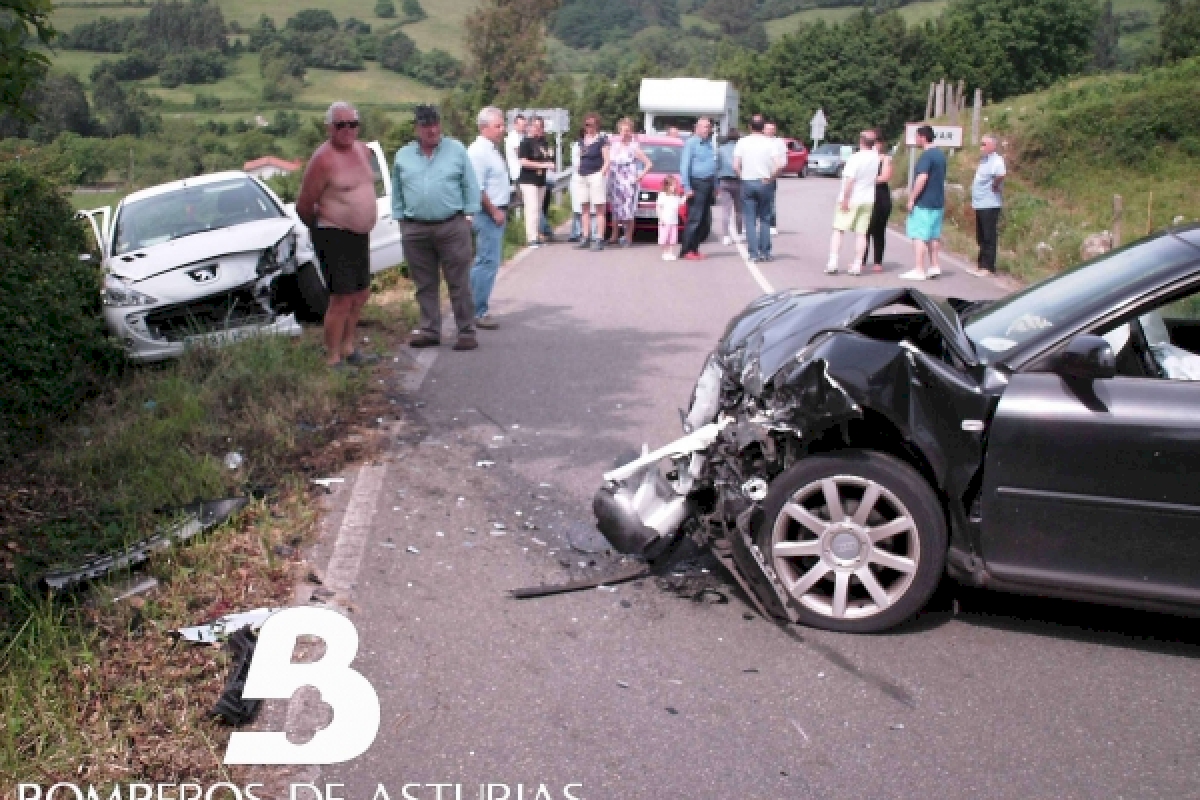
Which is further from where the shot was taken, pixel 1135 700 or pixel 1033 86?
pixel 1033 86

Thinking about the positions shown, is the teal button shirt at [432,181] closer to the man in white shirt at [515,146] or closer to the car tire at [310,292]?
the car tire at [310,292]

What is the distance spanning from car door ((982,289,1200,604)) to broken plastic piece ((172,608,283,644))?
9.03ft

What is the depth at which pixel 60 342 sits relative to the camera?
25.2 feet

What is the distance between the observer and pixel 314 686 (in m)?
4.02

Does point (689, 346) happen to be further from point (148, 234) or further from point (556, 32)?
point (556, 32)

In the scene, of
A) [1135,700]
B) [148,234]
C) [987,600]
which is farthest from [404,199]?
[1135,700]

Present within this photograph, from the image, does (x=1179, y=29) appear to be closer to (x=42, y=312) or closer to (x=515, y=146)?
(x=515, y=146)

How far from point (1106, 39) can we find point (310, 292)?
116630 millimetres

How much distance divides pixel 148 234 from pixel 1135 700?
8617 mm

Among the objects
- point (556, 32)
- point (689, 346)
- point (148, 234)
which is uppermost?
point (556, 32)

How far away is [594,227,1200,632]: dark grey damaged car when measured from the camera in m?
4.14

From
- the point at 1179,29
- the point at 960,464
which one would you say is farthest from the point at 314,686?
the point at 1179,29

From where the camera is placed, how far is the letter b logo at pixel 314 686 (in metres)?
3.64

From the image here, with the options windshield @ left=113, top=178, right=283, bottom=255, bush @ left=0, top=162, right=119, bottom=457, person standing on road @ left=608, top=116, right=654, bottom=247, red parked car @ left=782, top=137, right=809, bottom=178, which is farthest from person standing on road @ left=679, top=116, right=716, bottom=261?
red parked car @ left=782, top=137, right=809, bottom=178
